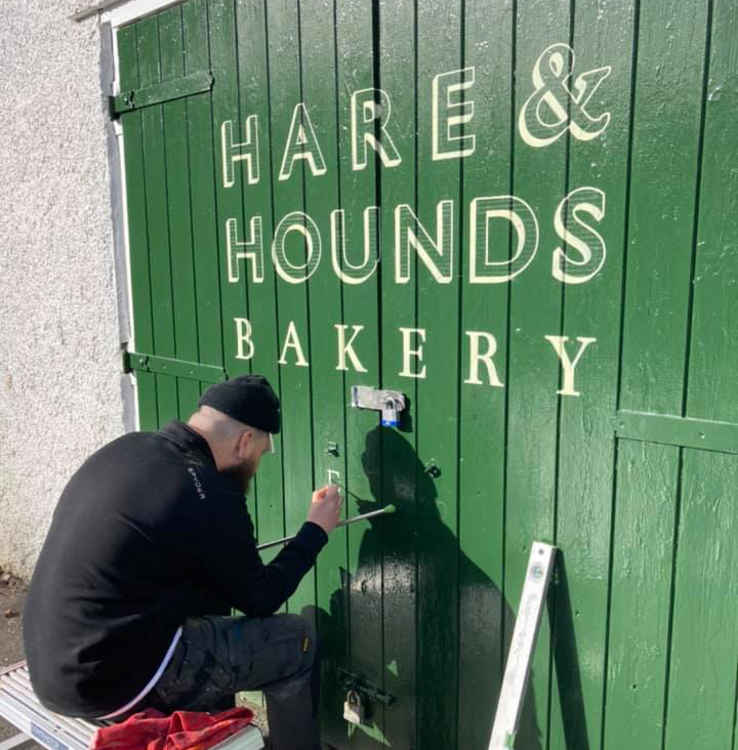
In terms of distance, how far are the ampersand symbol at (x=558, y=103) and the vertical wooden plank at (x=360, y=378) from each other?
553 mm

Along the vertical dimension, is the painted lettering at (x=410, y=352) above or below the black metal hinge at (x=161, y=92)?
below

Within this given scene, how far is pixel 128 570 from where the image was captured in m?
1.97

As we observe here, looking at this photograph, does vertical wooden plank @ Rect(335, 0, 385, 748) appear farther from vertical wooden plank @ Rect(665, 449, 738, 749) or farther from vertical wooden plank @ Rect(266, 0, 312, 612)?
vertical wooden plank @ Rect(665, 449, 738, 749)

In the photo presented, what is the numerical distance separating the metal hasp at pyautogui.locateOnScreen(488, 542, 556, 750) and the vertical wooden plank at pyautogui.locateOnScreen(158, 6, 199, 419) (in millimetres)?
1650

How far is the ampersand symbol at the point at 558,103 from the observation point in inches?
71.4

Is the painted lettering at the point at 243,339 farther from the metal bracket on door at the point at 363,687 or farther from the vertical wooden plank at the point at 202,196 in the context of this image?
the metal bracket on door at the point at 363,687

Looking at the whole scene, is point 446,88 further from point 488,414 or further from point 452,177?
point 488,414

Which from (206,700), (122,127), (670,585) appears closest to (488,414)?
(670,585)

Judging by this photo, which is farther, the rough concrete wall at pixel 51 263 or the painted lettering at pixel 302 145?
the rough concrete wall at pixel 51 263

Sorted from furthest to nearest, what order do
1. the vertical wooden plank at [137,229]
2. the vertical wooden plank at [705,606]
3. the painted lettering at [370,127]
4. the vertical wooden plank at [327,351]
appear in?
1. the vertical wooden plank at [137,229]
2. the vertical wooden plank at [327,351]
3. the painted lettering at [370,127]
4. the vertical wooden plank at [705,606]

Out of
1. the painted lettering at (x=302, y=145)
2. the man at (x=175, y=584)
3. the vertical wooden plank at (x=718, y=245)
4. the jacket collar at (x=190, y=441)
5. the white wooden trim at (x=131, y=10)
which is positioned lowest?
the man at (x=175, y=584)

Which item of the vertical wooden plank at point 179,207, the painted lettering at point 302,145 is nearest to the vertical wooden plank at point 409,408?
the painted lettering at point 302,145

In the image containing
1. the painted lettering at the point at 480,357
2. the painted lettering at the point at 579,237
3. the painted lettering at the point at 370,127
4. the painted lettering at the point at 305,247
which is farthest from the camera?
the painted lettering at the point at 305,247

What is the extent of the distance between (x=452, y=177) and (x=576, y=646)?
4.48ft
